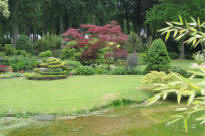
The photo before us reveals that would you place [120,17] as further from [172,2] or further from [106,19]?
[172,2]

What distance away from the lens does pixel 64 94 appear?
12617 millimetres

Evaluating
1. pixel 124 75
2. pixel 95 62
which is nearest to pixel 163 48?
pixel 124 75

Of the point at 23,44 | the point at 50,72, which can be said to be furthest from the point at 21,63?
the point at 23,44

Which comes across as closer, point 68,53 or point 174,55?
point 68,53

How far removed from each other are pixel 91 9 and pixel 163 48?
96.2 feet

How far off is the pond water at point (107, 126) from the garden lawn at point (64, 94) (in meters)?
0.88

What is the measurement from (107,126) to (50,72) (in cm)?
971

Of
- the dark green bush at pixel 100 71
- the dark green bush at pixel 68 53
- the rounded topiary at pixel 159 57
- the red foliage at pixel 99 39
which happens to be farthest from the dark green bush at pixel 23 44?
the rounded topiary at pixel 159 57

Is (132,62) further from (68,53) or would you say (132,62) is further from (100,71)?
(68,53)

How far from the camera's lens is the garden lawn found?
33.9 ft

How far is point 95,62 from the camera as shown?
20.9 metres

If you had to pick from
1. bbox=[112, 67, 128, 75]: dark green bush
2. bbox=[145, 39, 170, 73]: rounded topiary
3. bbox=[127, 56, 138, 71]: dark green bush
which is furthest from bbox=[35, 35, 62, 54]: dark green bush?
bbox=[145, 39, 170, 73]: rounded topiary

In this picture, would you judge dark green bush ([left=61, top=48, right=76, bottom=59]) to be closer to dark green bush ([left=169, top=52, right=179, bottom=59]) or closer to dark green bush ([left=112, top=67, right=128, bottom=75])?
dark green bush ([left=112, top=67, right=128, bottom=75])

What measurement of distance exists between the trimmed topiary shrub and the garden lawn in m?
0.93
